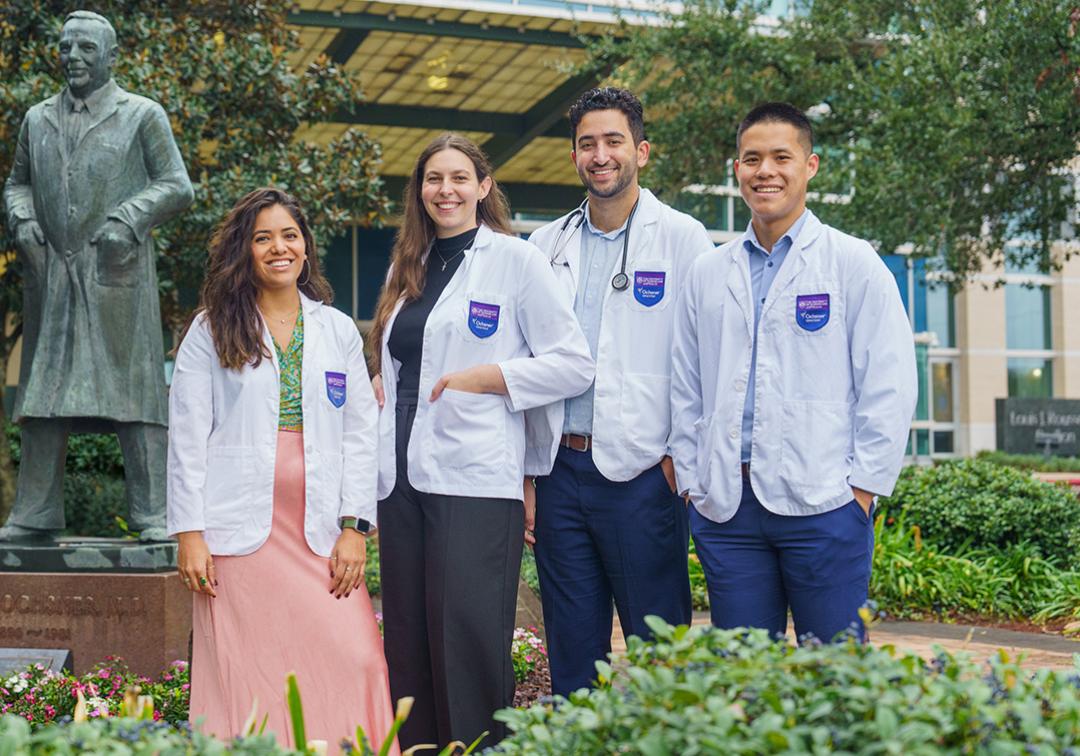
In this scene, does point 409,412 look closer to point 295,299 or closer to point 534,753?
point 295,299

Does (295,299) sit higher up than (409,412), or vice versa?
(295,299)

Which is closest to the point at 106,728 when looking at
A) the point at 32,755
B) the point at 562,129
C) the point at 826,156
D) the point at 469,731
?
the point at 32,755

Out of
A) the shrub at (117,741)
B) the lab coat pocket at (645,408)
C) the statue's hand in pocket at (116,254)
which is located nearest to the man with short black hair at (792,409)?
the lab coat pocket at (645,408)

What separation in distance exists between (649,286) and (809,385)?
738 mm

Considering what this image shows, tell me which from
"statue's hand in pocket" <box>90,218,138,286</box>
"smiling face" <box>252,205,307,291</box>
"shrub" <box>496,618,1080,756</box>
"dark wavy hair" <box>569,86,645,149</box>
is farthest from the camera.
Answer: "statue's hand in pocket" <box>90,218,138,286</box>

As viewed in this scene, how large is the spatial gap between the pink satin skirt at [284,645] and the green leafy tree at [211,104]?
6.23 m

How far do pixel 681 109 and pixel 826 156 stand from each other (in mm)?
1857

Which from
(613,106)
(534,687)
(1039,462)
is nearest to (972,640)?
(534,687)

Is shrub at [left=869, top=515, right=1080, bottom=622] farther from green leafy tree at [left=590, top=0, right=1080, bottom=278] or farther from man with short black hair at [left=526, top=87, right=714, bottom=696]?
man with short black hair at [left=526, top=87, right=714, bottom=696]

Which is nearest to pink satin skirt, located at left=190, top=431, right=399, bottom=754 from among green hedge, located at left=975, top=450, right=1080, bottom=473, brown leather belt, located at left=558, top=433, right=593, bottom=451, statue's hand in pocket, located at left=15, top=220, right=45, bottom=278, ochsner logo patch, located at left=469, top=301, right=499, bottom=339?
ochsner logo patch, located at left=469, top=301, right=499, bottom=339

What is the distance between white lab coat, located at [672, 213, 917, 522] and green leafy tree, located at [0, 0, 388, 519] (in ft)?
22.4

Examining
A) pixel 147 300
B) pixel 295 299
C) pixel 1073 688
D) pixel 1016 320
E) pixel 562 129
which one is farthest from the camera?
pixel 1016 320

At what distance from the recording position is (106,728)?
210 centimetres

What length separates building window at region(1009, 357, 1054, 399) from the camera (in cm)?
2903
